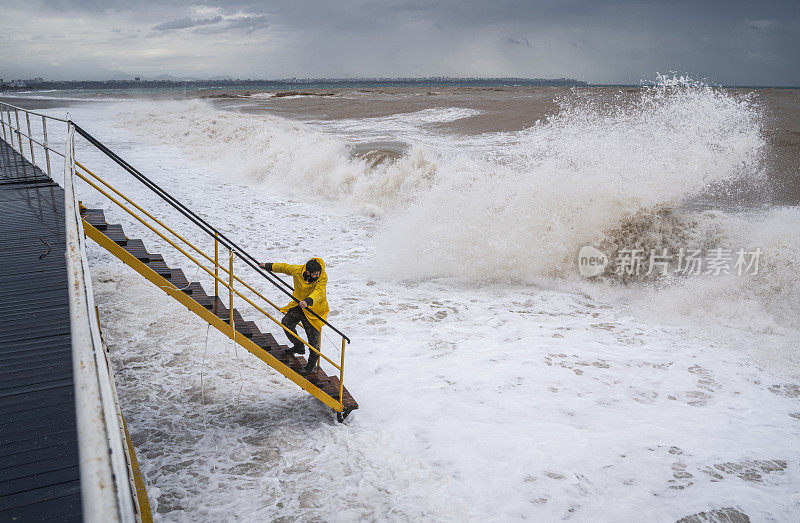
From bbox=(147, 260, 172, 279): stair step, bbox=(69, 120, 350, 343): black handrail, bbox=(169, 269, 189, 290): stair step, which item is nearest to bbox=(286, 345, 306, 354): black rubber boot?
bbox=(69, 120, 350, 343): black handrail

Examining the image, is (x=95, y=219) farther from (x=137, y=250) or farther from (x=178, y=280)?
(x=178, y=280)

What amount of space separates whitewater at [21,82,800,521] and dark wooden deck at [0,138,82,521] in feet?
4.73

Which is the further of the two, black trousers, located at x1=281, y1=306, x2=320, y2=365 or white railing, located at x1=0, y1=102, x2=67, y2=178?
white railing, located at x1=0, y1=102, x2=67, y2=178

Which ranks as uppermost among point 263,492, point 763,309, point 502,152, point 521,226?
point 502,152

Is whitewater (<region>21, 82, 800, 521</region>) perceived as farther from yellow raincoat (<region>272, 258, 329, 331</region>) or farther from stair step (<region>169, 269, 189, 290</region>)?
stair step (<region>169, 269, 189, 290</region>)

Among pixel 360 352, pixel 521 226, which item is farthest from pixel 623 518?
pixel 521 226

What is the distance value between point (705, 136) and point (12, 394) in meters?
16.9

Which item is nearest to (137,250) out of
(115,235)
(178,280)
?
(115,235)

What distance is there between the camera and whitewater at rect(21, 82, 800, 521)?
15.5 ft

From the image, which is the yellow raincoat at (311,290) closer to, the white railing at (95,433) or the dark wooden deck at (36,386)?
the dark wooden deck at (36,386)

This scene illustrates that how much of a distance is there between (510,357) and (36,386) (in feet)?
18.2

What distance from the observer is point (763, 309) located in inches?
347

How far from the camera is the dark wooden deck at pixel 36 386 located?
2.78 metres

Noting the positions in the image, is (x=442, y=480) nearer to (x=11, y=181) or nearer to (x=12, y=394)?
(x=12, y=394)
